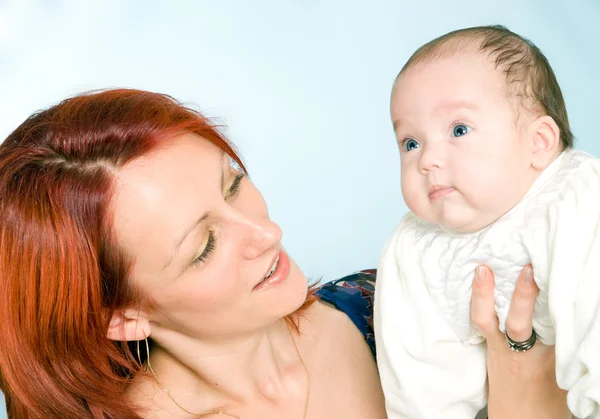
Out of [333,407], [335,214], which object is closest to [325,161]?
[335,214]

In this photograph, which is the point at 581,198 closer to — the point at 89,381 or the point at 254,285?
the point at 254,285

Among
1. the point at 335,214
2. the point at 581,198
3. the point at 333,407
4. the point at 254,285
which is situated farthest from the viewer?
the point at 335,214

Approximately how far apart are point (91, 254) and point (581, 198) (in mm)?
908

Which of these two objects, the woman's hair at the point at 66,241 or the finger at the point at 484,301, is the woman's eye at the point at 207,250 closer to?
the woman's hair at the point at 66,241

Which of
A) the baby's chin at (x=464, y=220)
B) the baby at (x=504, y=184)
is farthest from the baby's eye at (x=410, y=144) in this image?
the baby's chin at (x=464, y=220)

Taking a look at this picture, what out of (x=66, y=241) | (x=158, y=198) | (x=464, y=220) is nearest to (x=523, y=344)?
(x=464, y=220)

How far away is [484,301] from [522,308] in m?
0.07

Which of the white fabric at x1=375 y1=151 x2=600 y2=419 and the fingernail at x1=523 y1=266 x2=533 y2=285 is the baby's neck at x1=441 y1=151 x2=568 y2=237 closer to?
the white fabric at x1=375 y1=151 x2=600 y2=419

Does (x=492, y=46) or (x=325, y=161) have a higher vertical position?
(x=492, y=46)

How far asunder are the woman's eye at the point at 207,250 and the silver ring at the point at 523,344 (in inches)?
23.7

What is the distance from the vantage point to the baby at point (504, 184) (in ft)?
4.64

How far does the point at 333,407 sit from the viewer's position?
5.94 ft

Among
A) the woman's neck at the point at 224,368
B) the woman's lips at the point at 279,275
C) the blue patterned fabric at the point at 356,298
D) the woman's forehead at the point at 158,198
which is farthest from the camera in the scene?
the blue patterned fabric at the point at 356,298

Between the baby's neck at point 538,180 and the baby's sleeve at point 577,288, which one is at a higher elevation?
the baby's neck at point 538,180
